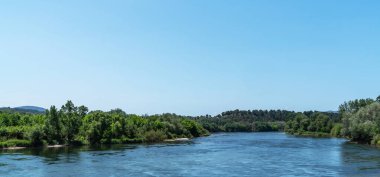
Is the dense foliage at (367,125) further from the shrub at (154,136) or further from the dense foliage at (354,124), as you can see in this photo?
the shrub at (154,136)

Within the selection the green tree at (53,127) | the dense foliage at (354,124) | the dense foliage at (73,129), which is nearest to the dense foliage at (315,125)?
the dense foliage at (354,124)

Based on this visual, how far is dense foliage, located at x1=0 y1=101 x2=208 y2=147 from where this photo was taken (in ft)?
323

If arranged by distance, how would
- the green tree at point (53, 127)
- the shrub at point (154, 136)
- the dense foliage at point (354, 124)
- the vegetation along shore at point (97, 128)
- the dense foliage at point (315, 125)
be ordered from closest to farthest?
the dense foliage at point (354, 124)
the vegetation along shore at point (97, 128)
the green tree at point (53, 127)
the shrub at point (154, 136)
the dense foliage at point (315, 125)

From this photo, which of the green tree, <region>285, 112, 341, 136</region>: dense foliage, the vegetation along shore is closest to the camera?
the vegetation along shore

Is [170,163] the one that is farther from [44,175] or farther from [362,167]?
[362,167]

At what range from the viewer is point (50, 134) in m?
102

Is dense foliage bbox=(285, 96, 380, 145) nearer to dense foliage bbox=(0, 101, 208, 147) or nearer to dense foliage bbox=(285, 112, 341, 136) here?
dense foliage bbox=(285, 112, 341, 136)

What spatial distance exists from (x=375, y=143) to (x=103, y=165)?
55.8 meters

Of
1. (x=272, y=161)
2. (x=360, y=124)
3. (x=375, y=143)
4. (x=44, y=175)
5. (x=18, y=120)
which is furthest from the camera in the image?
(x=18, y=120)

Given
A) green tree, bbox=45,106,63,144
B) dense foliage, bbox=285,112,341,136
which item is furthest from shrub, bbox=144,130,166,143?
dense foliage, bbox=285,112,341,136

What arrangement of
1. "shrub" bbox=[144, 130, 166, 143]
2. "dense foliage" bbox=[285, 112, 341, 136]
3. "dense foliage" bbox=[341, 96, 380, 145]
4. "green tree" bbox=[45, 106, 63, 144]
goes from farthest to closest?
"dense foliage" bbox=[285, 112, 341, 136], "shrub" bbox=[144, 130, 166, 143], "green tree" bbox=[45, 106, 63, 144], "dense foliage" bbox=[341, 96, 380, 145]

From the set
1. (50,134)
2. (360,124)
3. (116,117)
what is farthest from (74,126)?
(360,124)

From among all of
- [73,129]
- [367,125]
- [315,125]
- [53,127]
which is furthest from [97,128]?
[315,125]

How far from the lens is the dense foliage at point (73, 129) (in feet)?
323
